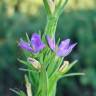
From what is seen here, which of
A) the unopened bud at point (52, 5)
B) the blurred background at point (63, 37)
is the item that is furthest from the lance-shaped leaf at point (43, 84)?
the blurred background at point (63, 37)

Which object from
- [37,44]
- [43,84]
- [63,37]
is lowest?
[63,37]

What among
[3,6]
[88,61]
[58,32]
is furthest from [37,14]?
[88,61]

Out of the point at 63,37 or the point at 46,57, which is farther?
the point at 63,37

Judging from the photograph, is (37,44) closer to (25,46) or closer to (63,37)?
(25,46)

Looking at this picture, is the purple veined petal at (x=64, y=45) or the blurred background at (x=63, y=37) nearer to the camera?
the purple veined petal at (x=64, y=45)

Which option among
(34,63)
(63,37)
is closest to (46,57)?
(34,63)

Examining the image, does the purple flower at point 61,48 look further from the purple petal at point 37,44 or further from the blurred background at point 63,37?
the blurred background at point 63,37

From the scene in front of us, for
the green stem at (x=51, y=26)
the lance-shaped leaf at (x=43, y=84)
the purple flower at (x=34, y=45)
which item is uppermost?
the green stem at (x=51, y=26)
